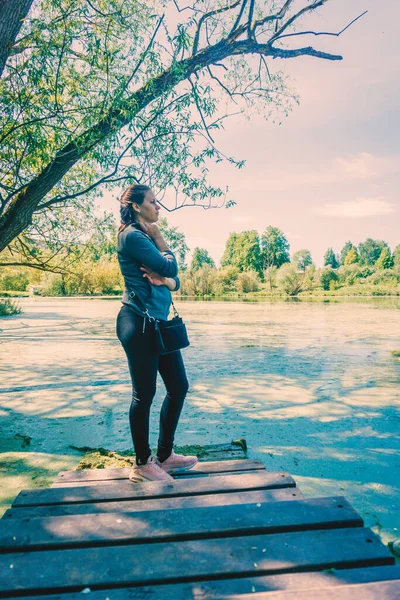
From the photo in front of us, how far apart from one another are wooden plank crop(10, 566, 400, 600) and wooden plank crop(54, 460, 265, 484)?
3.66 ft

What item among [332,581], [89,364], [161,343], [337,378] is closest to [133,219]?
[161,343]

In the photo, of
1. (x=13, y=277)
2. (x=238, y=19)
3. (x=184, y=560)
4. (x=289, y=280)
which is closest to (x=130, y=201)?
(x=184, y=560)

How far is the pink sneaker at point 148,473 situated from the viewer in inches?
89.4

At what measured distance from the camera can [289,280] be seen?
124 feet

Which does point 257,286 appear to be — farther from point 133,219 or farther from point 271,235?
point 133,219

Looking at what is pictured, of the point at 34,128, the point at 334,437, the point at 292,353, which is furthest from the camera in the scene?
the point at 292,353

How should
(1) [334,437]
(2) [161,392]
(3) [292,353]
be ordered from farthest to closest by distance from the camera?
(3) [292,353], (2) [161,392], (1) [334,437]

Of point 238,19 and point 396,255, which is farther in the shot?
point 396,255

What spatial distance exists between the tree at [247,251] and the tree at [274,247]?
3.89ft

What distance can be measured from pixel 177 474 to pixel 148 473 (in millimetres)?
205

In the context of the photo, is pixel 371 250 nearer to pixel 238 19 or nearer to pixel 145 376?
pixel 238 19

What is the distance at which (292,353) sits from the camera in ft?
27.6

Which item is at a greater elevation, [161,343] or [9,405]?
[161,343]

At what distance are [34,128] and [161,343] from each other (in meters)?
3.35
